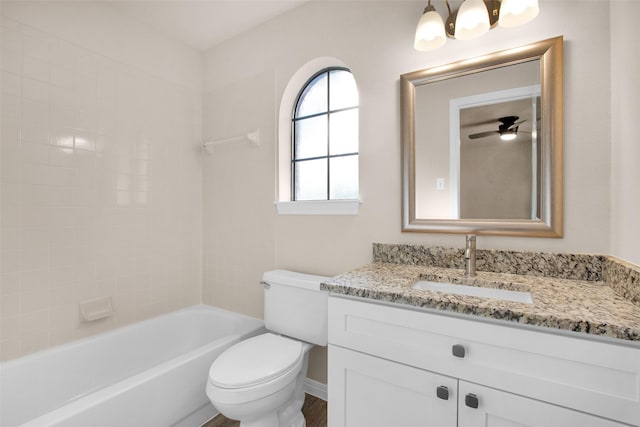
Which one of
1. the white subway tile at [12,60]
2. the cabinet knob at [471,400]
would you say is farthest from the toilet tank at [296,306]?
the white subway tile at [12,60]

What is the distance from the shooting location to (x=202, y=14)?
76.8 inches

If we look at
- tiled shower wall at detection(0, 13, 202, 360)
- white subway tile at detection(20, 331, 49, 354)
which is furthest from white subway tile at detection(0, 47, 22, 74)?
white subway tile at detection(20, 331, 49, 354)

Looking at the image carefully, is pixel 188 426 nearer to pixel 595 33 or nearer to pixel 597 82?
pixel 597 82

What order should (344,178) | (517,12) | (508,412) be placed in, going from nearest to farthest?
(508,412), (517,12), (344,178)

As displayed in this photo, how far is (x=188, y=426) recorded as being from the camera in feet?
5.08

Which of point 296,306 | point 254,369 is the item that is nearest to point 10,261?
point 254,369

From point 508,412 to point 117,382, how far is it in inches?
76.0

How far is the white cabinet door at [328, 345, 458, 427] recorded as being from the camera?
3.02 ft

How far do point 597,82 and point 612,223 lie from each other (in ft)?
1.81

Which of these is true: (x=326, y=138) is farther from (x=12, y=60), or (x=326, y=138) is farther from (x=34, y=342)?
(x=34, y=342)

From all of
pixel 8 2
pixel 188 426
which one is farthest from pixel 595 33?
pixel 8 2

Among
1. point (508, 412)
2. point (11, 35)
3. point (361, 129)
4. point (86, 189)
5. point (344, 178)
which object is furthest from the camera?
point (344, 178)

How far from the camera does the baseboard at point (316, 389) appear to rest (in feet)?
5.97

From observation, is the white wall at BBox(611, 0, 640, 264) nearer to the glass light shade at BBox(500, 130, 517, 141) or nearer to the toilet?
the glass light shade at BBox(500, 130, 517, 141)
